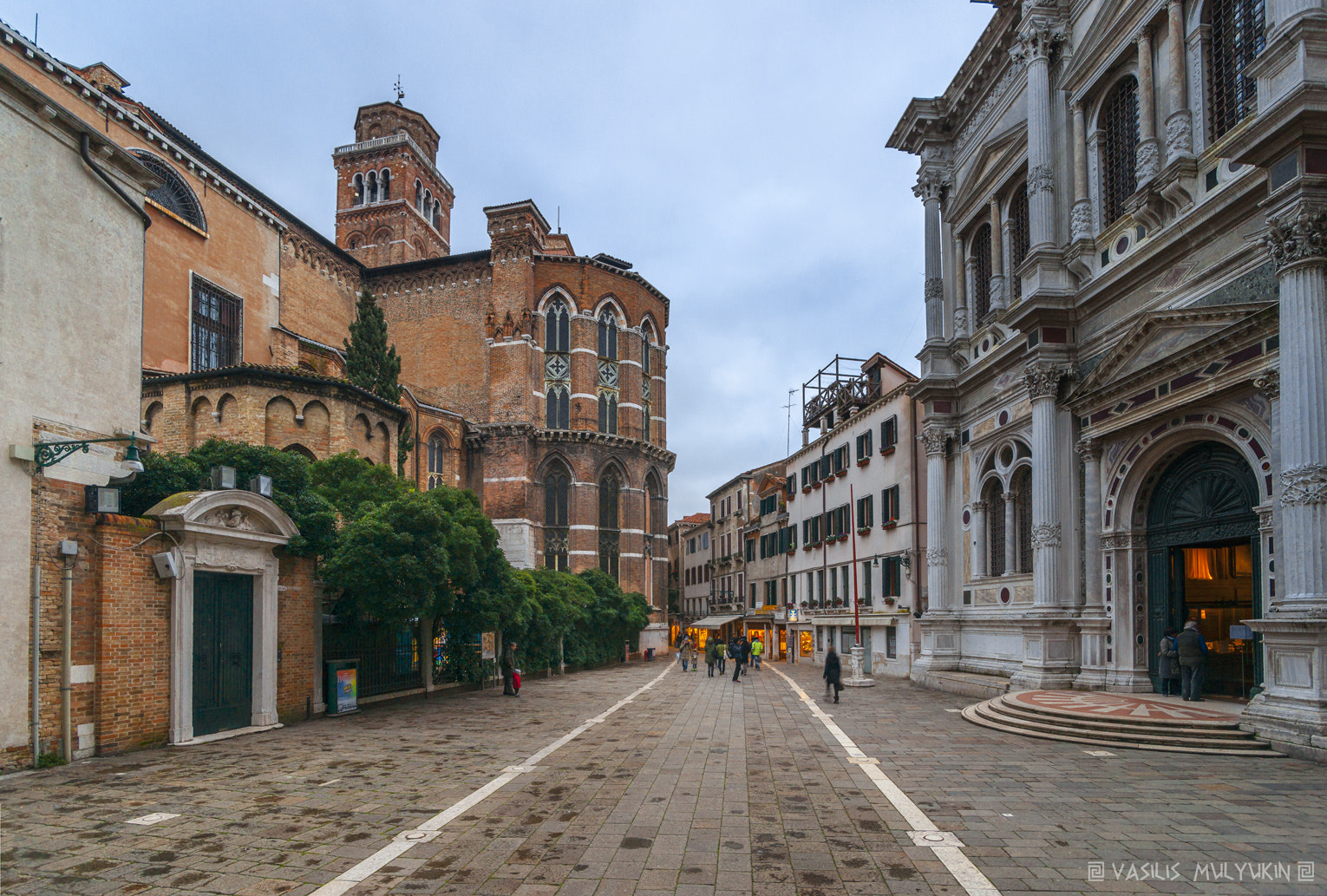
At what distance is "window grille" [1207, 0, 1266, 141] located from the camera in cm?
1423

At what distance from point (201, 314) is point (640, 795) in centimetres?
3139

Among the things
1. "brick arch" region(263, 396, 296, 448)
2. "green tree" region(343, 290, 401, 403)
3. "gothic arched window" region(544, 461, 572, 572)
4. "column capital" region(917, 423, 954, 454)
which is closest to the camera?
"column capital" region(917, 423, 954, 454)

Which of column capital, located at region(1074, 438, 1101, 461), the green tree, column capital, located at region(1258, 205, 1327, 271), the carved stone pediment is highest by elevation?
the green tree

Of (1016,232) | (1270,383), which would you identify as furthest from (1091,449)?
(1016,232)

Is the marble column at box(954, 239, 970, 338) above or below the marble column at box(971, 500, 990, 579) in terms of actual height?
above

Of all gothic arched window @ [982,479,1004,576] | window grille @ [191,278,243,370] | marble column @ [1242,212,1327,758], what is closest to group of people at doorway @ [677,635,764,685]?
gothic arched window @ [982,479,1004,576]

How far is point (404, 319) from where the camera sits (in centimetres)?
5072

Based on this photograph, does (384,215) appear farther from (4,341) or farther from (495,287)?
(4,341)

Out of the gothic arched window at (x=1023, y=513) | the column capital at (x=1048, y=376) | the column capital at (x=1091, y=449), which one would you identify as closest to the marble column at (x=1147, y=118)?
the column capital at (x=1048, y=376)

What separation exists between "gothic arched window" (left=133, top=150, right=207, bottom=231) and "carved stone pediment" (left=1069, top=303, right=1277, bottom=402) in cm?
3183

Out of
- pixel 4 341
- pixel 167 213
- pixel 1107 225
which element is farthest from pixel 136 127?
pixel 1107 225

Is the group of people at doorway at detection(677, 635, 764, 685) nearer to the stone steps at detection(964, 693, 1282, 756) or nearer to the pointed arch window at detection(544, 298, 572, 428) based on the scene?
the stone steps at detection(964, 693, 1282, 756)

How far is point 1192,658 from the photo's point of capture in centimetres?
1470

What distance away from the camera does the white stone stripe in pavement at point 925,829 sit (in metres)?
6.29
